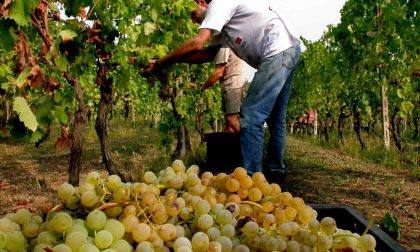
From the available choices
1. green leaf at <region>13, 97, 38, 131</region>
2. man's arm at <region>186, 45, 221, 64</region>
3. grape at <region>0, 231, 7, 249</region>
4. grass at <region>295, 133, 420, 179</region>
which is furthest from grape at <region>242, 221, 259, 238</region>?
grass at <region>295, 133, 420, 179</region>

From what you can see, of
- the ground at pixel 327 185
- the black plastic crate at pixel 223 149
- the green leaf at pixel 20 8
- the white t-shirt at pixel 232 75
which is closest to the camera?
the green leaf at pixel 20 8

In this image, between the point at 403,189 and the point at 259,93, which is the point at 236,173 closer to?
the point at 259,93

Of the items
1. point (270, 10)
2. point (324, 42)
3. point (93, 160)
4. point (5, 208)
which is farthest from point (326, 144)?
point (270, 10)

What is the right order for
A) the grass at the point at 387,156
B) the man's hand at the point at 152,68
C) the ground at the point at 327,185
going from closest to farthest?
the man's hand at the point at 152,68 → the ground at the point at 327,185 → the grass at the point at 387,156

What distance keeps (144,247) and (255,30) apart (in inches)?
88.3

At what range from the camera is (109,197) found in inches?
36.8

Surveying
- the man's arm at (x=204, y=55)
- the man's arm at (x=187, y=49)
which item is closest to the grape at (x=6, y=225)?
the man's arm at (x=187, y=49)

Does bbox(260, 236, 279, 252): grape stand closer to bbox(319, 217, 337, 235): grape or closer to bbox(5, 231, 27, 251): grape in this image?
bbox(319, 217, 337, 235): grape

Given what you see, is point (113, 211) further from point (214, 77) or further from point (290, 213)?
point (214, 77)

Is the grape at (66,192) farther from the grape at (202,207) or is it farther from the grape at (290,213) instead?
the grape at (290,213)

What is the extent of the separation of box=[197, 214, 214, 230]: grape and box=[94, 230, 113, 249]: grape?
0.62 ft

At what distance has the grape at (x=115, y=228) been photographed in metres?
0.80

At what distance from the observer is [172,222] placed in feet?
2.98

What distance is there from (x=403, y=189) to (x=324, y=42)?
12.4m
